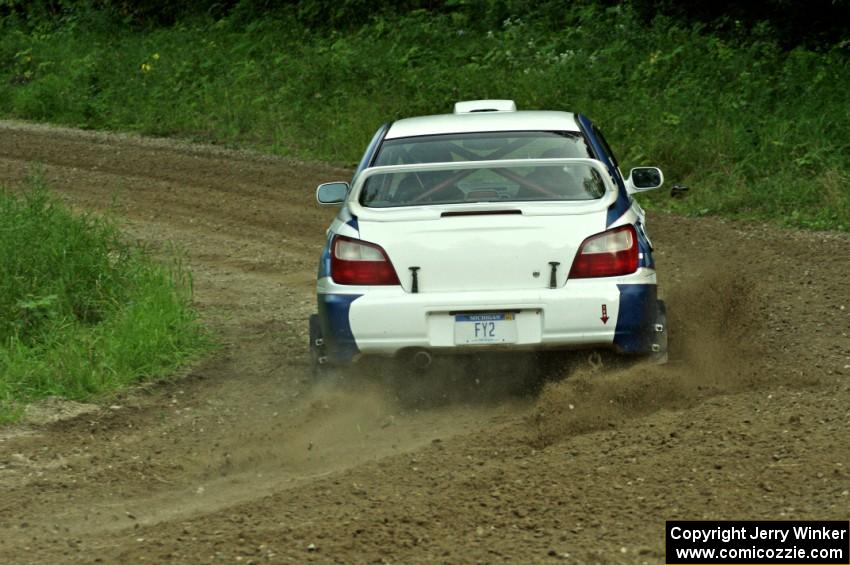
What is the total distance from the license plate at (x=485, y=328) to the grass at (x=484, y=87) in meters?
6.38

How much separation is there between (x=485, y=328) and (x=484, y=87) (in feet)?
37.6

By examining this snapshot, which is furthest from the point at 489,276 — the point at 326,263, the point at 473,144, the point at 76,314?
the point at 76,314

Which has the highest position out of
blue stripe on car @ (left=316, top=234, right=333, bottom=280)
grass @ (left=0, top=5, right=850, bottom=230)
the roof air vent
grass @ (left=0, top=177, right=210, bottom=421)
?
the roof air vent

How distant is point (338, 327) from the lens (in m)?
7.14

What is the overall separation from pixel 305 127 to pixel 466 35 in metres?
3.81

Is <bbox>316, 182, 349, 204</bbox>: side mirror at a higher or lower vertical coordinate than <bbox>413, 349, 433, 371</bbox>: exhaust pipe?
higher

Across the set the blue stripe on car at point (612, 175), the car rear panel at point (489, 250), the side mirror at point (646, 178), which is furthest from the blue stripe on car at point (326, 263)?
the side mirror at point (646, 178)

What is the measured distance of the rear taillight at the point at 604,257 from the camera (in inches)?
276

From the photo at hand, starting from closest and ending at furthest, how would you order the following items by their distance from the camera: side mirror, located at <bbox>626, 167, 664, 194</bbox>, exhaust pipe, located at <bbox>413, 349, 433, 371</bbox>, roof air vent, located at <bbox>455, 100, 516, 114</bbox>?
exhaust pipe, located at <bbox>413, 349, 433, 371</bbox> < side mirror, located at <bbox>626, 167, 664, 194</bbox> < roof air vent, located at <bbox>455, 100, 516, 114</bbox>

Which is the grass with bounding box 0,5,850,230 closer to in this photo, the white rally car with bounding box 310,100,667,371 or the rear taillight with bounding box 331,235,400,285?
the white rally car with bounding box 310,100,667,371

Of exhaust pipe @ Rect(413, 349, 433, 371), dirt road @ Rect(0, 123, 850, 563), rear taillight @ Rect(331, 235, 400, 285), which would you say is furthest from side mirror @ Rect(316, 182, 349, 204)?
exhaust pipe @ Rect(413, 349, 433, 371)

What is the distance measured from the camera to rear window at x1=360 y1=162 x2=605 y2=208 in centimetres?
740

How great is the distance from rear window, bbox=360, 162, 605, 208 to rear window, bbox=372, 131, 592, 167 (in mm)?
207

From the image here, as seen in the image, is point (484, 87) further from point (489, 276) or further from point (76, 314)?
point (489, 276)
